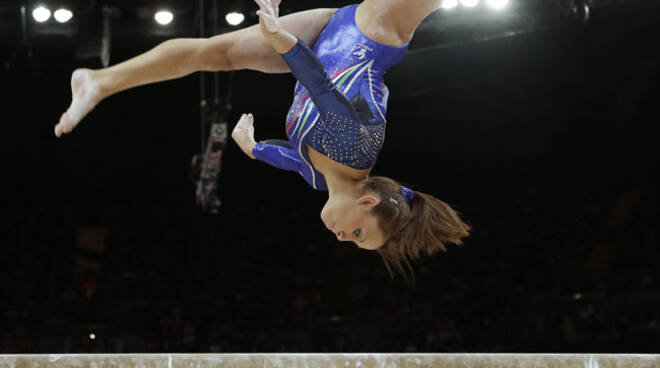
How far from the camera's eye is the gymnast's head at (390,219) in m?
3.14

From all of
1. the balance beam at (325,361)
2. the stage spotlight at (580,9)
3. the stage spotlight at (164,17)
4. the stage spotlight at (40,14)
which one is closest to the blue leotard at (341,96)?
the balance beam at (325,361)

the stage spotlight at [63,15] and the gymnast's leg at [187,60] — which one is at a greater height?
the stage spotlight at [63,15]

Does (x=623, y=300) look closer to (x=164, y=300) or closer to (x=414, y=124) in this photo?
(x=414, y=124)

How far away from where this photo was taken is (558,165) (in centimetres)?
1051

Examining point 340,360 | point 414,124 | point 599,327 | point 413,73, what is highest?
point 414,124

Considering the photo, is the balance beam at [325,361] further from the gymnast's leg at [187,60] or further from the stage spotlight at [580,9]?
the stage spotlight at [580,9]

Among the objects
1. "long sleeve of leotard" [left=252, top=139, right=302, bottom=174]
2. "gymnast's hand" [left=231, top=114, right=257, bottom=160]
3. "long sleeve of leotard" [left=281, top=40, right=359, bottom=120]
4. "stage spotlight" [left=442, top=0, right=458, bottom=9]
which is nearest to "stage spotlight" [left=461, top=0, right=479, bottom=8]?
"stage spotlight" [left=442, top=0, right=458, bottom=9]

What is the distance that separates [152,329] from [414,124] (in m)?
4.29

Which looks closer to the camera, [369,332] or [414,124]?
[369,332]

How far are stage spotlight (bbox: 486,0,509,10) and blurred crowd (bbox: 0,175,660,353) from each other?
12.0ft

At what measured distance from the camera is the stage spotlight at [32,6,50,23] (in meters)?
6.45

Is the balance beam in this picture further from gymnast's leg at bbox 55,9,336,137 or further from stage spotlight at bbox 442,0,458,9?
stage spotlight at bbox 442,0,458,9

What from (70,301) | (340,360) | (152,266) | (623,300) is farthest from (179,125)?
(340,360)

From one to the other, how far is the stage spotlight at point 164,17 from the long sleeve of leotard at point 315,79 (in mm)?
4176
